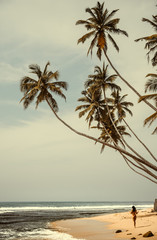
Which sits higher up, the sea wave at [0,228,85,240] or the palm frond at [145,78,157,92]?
the palm frond at [145,78,157,92]

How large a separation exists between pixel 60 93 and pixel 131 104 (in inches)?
368

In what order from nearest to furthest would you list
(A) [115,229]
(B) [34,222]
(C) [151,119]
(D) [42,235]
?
1. (C) [151,119]
2. (D) [42,235]
3. (A) [115,229]
4. (B) [34,222]

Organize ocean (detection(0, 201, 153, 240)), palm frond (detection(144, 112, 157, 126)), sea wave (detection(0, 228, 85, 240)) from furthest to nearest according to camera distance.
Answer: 1. ocean (detection(0, 201, 153, 240))
2. sea wave (detection(0, 228, 85, 240))
3. palm frond (detection(144, 112, 157, 126))

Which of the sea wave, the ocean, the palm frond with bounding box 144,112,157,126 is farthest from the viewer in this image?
the ocean

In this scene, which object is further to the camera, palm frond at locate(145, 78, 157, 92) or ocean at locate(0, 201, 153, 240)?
ocean at locate(0, 201, 153, 240)

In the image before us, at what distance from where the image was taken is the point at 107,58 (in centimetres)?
1786

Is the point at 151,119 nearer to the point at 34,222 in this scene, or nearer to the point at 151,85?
the point at 151,85

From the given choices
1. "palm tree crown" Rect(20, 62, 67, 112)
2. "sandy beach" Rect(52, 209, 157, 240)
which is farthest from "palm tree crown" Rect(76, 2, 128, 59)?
"sandy beach" Rect(52, 209, 157, 240)

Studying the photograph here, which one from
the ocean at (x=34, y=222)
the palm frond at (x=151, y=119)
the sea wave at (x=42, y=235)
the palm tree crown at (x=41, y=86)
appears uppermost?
the palm tree crown at (x=41, y=86)

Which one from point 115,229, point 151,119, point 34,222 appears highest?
point 151,119

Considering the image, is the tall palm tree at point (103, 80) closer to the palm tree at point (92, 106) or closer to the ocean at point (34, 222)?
the palm tree at point (92, 106)

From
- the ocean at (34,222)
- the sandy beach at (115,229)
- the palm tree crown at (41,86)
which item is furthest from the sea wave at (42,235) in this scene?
the palm tree crown at (41,86)

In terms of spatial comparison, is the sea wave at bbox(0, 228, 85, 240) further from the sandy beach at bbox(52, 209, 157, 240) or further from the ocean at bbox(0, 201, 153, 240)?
the sandy beach at bbox(52, 209, 157, 240)

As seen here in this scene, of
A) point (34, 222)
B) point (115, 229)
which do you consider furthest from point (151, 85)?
point (34, 222)
